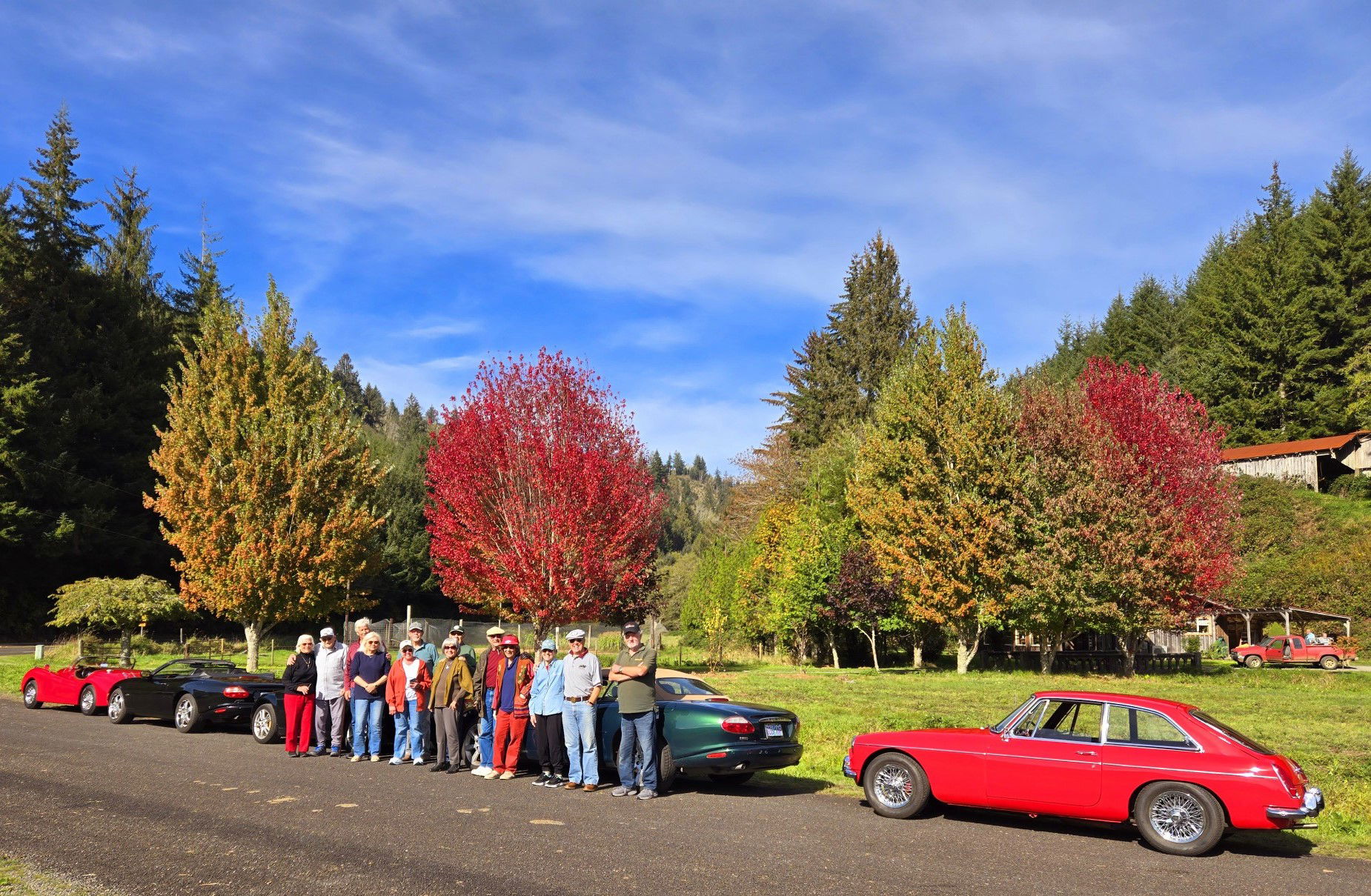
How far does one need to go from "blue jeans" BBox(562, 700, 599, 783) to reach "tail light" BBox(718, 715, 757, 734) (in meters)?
1.47

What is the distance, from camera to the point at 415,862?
7297mm

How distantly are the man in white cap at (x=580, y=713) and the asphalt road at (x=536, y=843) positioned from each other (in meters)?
0.40

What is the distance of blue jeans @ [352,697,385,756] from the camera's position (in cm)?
1337

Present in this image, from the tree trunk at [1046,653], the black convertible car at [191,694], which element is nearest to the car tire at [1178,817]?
the black convertible car at [191,694]

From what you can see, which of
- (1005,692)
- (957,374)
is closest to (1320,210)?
(957,374)

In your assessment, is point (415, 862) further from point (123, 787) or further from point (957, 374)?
point (957, 374)

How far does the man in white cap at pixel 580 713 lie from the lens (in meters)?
11.1

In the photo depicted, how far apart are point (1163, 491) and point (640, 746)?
32117mm

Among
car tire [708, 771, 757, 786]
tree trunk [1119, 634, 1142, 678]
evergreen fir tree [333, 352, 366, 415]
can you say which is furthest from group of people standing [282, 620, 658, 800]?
evergreen fir tree [333, 352, 366, 415]

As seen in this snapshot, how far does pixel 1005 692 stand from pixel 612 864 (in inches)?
741

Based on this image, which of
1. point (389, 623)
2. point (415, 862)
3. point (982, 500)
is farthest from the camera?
point (389, 623)

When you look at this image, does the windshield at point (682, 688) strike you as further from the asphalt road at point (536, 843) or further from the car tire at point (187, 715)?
the car tire at point (187, 715)

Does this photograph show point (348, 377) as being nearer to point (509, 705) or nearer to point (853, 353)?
point (853, 353)

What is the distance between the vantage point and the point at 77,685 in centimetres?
1866
